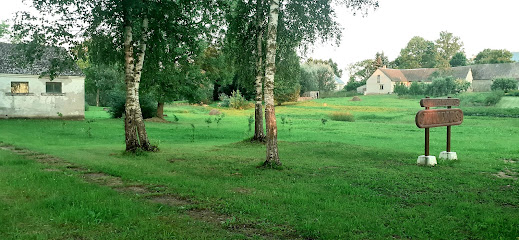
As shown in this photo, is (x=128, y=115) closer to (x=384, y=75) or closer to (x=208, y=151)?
(x=208, y=151)

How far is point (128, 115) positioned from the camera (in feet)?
50.4

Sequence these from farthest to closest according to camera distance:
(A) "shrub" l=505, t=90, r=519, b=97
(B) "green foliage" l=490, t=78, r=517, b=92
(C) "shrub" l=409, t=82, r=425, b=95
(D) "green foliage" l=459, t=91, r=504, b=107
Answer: (B) "green foliage" l=490, t=78, r=517, b=92 → (C) "shrub" l=409, t=82, r=425, b=95 → (A) "shrub" l=505, t=90, r=519, b=97 → (D) "green foliage" l=459, t=91, r=504, b=107

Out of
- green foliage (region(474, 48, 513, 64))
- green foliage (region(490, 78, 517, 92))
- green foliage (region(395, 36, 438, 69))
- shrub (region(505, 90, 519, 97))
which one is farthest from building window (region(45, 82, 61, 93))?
green foliage (region(474, 48, 513, 64))

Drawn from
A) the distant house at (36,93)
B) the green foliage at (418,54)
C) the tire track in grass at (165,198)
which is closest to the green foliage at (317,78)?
the green foliage at (418,54)

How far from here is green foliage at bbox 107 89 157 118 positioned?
35.7 m

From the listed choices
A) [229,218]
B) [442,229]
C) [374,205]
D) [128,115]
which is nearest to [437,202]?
[374,205]

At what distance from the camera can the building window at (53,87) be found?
1341 inches

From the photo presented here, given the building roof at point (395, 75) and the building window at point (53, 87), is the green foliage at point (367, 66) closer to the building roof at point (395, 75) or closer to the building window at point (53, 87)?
the building roof at point (395, 75)

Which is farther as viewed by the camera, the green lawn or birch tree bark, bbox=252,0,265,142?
the green lawn

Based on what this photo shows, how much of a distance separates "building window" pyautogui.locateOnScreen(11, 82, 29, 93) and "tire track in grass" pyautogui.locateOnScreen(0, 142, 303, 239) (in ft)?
77.1

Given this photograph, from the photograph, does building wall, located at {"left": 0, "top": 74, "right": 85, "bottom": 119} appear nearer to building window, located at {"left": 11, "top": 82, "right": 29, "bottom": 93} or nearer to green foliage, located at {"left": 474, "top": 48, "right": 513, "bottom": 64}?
building window, located at {"left": 11, "top": 82, "right": 29, "bottom": 93}

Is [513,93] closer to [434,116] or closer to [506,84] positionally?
[506,84]

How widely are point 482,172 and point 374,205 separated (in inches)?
229

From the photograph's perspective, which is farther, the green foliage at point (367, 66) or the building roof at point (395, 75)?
the green foliage at point (367, 66)
